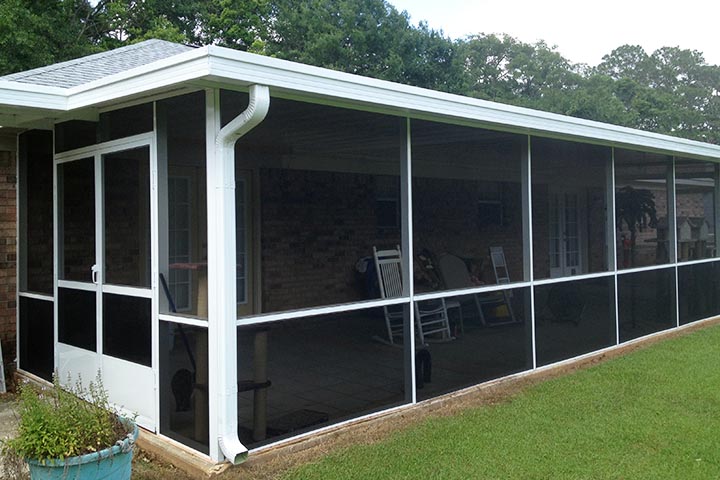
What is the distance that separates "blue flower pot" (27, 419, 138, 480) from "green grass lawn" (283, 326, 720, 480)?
99 centimetres

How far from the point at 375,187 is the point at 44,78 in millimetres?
5540

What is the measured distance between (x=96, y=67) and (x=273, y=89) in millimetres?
2398

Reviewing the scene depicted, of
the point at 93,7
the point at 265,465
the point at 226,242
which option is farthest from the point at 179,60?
the point at 93,7

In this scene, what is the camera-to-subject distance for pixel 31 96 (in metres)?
4.34

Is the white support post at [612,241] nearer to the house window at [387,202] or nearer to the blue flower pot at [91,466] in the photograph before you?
the house window at [387,202]

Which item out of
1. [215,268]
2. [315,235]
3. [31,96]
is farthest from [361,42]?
[215,268]

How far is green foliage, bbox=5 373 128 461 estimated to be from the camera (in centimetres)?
306

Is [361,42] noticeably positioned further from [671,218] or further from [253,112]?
[253,112]

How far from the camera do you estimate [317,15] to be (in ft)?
67.2

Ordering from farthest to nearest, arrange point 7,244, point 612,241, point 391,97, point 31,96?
point 612,241, point 7,244, point 391,97, point 31,96

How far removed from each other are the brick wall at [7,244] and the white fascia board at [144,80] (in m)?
1.74

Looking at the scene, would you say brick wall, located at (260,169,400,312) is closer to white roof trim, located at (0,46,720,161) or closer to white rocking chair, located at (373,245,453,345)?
white rocking chair, located at (373,245,453,345)

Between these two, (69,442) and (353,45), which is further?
(353,45)

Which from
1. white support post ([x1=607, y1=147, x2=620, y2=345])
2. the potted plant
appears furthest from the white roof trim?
the potted plant
